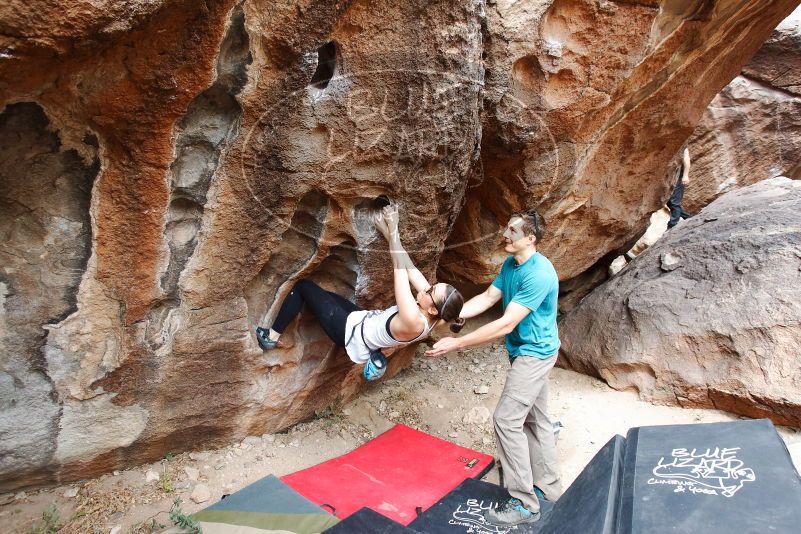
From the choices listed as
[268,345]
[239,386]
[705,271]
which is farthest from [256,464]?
[705,271]

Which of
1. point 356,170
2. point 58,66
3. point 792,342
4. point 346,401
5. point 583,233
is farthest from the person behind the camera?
point 583,233

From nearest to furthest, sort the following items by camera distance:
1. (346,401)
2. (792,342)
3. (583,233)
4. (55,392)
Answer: (55,392)
(792,342)
(346,401)
(583,233)

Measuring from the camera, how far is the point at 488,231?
13.8ft

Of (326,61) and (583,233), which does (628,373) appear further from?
(326,61)

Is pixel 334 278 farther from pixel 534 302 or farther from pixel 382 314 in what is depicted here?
pixel 534 302

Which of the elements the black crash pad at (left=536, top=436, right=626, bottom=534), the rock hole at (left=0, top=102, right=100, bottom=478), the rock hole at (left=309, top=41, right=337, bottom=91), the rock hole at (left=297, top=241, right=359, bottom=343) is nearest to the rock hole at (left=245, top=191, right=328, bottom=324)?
the rock hole at (left=297, top=241, right=359, bottom=343)

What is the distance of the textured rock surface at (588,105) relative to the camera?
10.3ft

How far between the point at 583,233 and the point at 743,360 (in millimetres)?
1560

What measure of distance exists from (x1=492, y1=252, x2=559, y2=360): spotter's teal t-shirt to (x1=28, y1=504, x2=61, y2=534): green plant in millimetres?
2391

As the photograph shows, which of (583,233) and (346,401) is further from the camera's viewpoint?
(583,233)

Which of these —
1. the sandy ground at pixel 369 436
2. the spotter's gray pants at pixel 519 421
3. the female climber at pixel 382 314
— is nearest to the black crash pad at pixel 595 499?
the spotter's gray pants at pixel 519 421

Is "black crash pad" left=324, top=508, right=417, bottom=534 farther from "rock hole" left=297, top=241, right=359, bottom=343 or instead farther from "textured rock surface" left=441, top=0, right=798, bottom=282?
"textured rock surface" left=441, top=0, right=798, bottom=282

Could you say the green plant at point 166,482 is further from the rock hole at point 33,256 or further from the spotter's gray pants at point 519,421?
the spotter's gray pants at point 519,421

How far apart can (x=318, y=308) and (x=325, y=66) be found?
4.30ft
